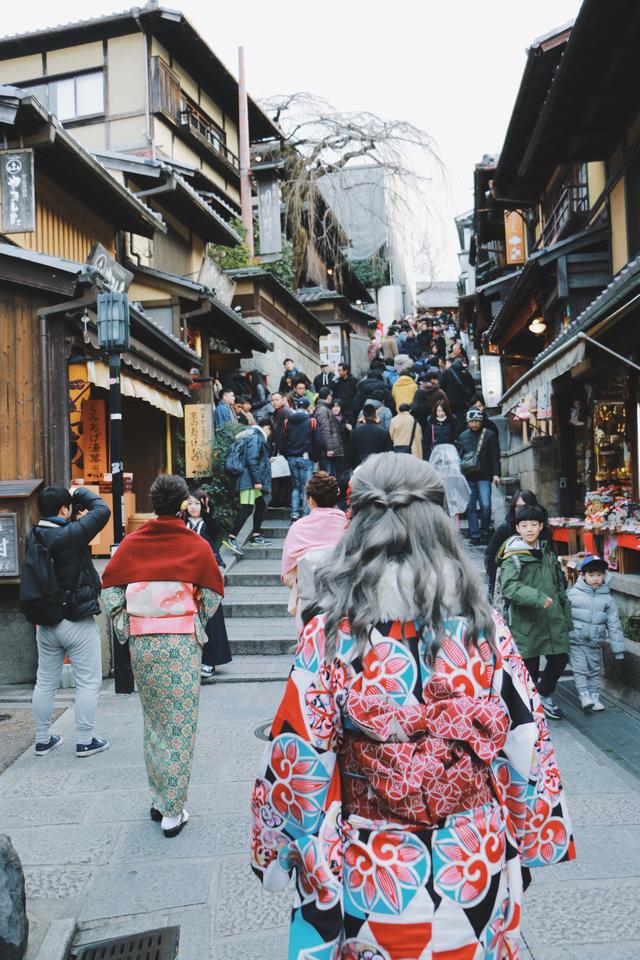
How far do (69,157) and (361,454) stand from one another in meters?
6.26

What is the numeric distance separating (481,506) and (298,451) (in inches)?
131

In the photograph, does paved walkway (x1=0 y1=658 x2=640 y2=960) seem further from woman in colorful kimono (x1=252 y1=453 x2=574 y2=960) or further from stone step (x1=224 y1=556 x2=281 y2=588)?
stone step (x1=224 y1=556 x2=281 y2=588)

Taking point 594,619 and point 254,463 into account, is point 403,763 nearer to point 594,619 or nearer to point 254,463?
point 594,619

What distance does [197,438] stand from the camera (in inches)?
592

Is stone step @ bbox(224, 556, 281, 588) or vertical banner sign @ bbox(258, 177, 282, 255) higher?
vertical banner sign @ bbox(258, 177, 282, 255)

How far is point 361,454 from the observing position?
1341 cm

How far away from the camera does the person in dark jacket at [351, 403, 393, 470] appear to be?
13359 mm

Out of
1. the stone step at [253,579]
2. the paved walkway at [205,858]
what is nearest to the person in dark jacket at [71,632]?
the paved walkway at [205,858]

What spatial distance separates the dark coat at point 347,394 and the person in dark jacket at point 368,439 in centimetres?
512

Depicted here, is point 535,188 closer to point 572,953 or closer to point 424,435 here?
point 424,435

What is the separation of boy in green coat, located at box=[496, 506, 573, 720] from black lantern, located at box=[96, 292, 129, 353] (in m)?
4.80

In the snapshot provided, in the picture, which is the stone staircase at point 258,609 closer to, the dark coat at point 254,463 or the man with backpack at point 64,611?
the dark coat at point 254,463

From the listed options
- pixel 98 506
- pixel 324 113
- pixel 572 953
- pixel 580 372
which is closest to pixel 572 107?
pixel 580 372

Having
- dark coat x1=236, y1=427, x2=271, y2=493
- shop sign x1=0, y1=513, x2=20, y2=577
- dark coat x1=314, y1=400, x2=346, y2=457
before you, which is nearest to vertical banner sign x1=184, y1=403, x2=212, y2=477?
dark coat x1=236, y1=427, x2=271, y2=493
